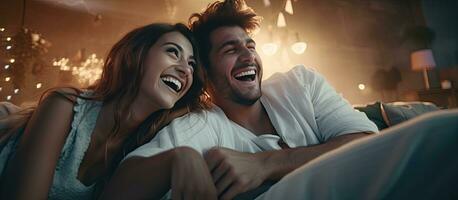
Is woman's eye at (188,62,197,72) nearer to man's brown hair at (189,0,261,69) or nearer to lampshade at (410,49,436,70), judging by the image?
man's brown hair at (189,0,261,69)

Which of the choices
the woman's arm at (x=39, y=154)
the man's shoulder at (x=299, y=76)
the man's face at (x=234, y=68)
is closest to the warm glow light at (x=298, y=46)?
the man's face at (x=234, y=68)

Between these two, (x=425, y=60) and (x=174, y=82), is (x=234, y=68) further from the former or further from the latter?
(x=425, y=60)

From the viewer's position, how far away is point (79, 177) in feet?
3.71

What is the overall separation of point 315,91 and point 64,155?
1.18m

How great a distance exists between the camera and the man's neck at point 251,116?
1535mm

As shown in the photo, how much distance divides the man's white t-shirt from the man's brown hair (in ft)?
1.62

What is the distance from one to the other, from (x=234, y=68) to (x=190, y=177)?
961 mm

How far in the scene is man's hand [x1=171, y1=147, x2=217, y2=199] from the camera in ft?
2.48

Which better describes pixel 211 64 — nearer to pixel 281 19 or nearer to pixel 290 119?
pixel 290 119

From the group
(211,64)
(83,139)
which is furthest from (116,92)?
(211,64)

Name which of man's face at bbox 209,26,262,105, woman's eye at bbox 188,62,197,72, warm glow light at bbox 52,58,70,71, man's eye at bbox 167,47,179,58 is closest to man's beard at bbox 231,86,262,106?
man's face at bbox 209,26,262,105

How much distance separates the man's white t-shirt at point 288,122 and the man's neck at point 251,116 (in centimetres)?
5

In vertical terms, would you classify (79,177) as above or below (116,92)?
below

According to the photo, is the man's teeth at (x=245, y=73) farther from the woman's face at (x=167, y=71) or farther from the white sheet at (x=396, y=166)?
the white sheet at (x=396, y=166)
